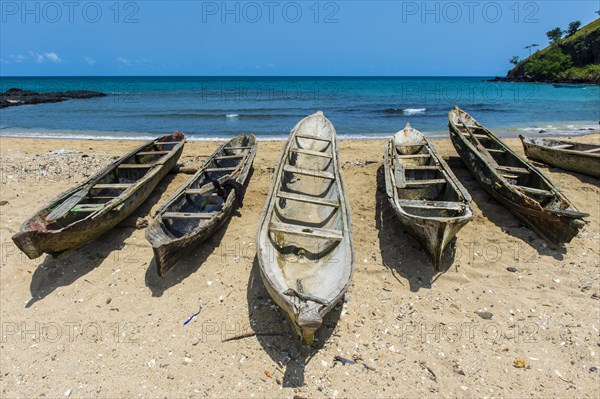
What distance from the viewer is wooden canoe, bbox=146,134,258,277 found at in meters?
5.51

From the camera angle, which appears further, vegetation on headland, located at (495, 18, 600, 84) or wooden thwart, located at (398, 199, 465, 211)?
vegetation on headland, located at (495, 18, 600, 84)

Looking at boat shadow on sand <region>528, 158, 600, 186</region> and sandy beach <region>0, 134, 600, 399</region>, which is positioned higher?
boat shadow on sand <region>528, 158, 600, 186</region>

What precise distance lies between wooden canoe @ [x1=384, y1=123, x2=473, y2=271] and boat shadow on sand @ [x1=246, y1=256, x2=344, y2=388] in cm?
176

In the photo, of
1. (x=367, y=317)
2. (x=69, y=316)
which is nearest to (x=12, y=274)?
(x=69, y=316)

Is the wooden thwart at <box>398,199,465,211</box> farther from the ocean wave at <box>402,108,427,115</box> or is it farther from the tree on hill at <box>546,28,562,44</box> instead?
the tree on hill at <box>546,28,562,44</box>

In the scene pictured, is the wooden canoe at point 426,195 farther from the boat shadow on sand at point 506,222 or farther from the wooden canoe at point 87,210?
the wooden canoe at point 87,210

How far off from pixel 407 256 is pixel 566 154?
22.4 feet

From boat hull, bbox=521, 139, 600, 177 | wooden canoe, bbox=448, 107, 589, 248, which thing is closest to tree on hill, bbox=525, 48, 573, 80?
boat hull, bbox=521, 139, 600, 177

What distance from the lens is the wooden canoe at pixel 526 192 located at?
20.5 feet

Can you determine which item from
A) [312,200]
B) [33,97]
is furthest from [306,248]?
[33,97]

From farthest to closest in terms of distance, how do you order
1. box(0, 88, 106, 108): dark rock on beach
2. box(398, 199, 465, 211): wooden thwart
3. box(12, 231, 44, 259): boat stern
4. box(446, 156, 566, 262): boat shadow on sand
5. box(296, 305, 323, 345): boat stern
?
box(0, 88, 106, 108): dark rock on beach → box(446, 156, 566, 262): boat shadow on sand → box(398, 199, 465, 211): wooden thwart → box(12, 231, 44, 259): boat stern → box(296, 305, 323, 345): boat stern

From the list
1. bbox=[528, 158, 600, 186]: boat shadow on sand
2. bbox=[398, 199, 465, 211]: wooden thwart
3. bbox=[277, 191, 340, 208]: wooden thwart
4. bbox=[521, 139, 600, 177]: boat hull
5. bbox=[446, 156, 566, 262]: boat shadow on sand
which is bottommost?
bbox=[446, 156, 566, 262]: boat shadow on sand

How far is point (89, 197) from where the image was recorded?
7449mm

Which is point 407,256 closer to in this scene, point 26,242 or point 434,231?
point 434,231
